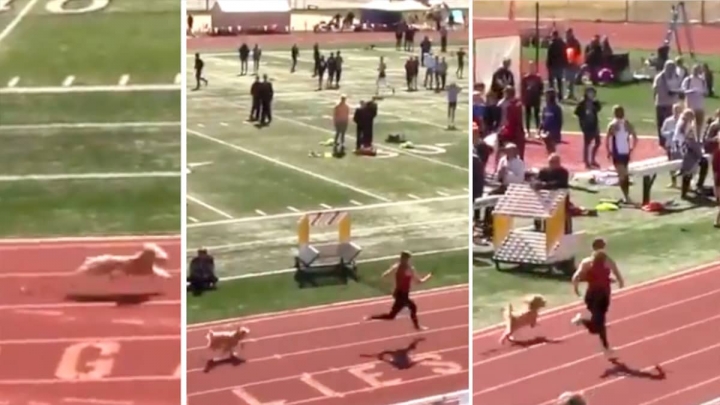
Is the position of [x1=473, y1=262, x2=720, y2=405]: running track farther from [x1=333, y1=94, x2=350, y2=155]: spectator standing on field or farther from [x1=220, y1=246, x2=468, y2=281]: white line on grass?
[x1=333, y1=94, x2=350, y2=155]: spectator standing on field

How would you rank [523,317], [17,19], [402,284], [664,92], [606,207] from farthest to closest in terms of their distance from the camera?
[664,92] → [606,207] → [523,317] → [402,284] → [17,19]

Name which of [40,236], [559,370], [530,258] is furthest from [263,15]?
[559,370]

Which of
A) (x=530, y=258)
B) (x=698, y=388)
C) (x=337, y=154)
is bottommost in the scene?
(x=698, y=388)

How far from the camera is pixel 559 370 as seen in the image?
15.1ft

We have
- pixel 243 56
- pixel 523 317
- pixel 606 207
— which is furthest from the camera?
pixel 606 207

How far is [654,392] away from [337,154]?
5.13 ft

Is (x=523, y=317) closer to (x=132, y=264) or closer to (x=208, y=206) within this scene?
(x=208, y=206)

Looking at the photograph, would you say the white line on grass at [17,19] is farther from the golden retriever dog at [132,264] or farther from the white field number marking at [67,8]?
the golden retriever dog at [132,264]

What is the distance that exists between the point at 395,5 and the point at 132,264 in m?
1.33

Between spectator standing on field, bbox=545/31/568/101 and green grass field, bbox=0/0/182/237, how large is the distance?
1.48 metres

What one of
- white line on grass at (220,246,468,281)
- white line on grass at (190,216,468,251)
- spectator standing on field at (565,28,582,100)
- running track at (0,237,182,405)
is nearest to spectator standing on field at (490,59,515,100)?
spectator standing on field at (565,28,582,100)

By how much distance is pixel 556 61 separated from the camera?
4656mm

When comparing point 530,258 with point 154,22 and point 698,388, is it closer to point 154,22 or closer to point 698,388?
point 698,388

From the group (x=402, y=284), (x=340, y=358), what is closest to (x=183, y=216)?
(x=340, y=358)
